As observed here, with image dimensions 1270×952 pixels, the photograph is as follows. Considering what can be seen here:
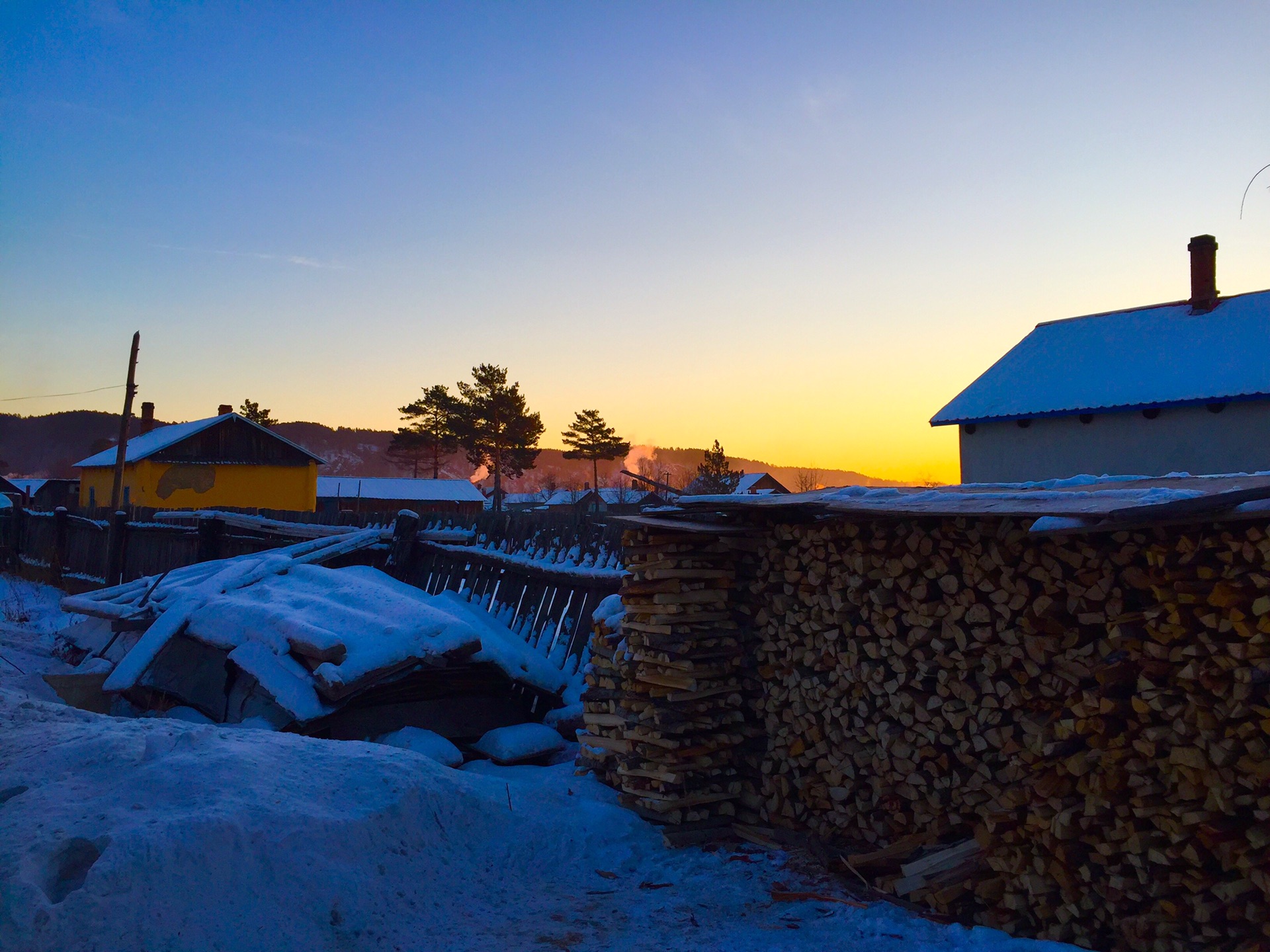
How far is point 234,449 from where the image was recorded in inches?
1339

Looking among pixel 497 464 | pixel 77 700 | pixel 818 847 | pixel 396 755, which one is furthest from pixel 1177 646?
pixel 497 464

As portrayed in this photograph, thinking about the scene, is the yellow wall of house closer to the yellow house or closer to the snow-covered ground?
the yellow house

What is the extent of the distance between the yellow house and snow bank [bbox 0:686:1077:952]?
29.9m

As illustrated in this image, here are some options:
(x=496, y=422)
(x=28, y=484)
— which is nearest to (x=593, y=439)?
(x=496, y=422)

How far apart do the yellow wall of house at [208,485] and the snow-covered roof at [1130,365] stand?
2535 centimetres

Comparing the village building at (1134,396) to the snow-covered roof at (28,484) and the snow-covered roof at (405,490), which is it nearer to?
the snow-covered roof at (405,490)

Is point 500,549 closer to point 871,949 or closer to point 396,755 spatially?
point 396,755

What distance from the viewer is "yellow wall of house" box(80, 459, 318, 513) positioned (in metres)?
32.6

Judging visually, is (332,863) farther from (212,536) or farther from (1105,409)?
(1105,409)

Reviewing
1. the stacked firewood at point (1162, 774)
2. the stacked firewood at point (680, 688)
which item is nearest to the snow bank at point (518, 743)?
the stacked firewood at point (680, 688)

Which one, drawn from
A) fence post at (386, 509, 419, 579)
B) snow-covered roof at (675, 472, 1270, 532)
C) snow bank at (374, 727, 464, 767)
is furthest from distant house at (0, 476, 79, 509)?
snow-covered roof at (675, 472, 1270, 532)

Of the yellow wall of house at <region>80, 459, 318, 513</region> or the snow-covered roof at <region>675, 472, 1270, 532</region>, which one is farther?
the yellow wall of house at <region>80, 459, 318, 513</region>

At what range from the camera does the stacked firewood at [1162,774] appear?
3.29 metres

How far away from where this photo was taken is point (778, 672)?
5.61 metres
